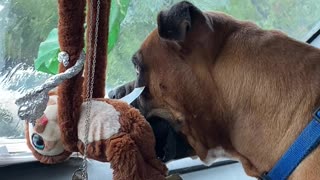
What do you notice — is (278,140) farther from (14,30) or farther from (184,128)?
(14,30)

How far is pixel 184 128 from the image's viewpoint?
52.0 inches

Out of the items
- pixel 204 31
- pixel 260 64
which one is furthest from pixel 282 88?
pixel 204 31

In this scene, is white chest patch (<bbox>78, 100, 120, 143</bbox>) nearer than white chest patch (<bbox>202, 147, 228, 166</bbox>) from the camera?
Yes

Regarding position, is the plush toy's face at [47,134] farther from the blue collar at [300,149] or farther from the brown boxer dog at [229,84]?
the blue collar at [300,149]

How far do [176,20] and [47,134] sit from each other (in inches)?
13.3

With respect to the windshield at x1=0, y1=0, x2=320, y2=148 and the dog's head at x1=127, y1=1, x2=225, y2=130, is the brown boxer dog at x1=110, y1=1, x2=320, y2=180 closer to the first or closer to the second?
the dog's head at x1=127, y1=1, x2=225, y2=130

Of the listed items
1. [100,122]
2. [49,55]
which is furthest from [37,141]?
[49,55]

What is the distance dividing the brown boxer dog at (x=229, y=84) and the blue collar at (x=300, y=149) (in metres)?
0.02

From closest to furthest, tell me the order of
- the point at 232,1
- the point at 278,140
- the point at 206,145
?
the point at 278,140, the point at 206,145, the point at 232,1

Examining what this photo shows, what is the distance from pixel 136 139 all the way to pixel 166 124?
22 centimetres

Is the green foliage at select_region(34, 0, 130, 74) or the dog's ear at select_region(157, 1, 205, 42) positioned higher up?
the dog's ear at select_region(157, 1, 205, 42)

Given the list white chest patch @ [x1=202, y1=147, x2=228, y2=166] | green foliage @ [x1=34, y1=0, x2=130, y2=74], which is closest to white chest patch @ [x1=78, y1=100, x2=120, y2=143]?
green foliage @ [x1=34, y1=0, x2=130, y2=74]

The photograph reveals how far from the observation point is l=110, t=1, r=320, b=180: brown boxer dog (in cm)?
122

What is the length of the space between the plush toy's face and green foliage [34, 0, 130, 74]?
16 cm
